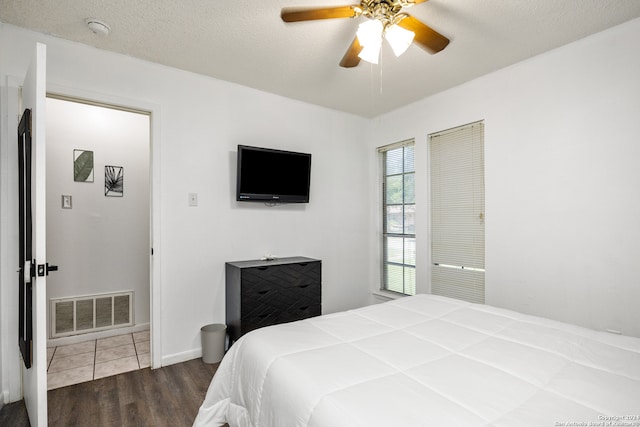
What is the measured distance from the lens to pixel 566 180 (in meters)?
2.41

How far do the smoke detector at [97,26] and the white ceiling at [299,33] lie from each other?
0.11 ft

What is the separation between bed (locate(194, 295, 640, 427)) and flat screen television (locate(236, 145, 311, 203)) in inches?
65.2

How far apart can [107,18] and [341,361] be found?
2.48 meters

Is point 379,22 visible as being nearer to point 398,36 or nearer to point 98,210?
point 398,36

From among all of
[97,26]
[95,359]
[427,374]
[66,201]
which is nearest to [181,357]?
[95,359]

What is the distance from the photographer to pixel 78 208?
325cm

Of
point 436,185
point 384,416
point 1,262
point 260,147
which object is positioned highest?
point 260,147

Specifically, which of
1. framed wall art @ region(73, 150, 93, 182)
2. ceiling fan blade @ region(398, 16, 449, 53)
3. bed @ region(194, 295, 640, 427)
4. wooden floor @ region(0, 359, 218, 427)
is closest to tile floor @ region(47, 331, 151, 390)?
wooden floor @ region(0, 359, 218, 427)

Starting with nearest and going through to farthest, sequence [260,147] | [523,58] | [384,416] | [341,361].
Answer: [384,416], [341,361], [523,58], [260,147]

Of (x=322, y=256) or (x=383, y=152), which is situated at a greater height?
(x=383, y=152)

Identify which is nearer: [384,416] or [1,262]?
[384,416]

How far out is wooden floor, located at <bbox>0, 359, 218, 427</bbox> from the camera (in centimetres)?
193

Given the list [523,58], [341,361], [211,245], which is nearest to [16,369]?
[211,245]

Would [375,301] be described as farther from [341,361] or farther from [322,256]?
[341,361]
